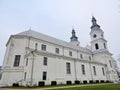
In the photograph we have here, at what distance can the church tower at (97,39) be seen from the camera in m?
39.8

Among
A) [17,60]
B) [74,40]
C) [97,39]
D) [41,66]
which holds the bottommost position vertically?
[41,66]

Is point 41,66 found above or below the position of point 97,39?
below

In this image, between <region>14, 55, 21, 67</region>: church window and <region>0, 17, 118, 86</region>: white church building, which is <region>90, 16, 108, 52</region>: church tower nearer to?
<region>0, 17, 118, 86</region>: white church building

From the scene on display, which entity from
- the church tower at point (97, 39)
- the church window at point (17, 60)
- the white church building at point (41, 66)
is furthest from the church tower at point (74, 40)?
the church window at point (17, 60)

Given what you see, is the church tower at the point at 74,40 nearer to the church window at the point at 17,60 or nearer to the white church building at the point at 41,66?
the white church building at the point at 41,66

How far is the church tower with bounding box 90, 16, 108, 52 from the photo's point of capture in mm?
39791

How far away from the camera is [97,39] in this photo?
133ft

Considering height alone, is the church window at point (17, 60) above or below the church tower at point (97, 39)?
below

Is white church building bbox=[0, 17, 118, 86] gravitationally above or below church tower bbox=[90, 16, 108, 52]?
below

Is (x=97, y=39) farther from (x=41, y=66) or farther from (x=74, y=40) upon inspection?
(x=41, y=66)

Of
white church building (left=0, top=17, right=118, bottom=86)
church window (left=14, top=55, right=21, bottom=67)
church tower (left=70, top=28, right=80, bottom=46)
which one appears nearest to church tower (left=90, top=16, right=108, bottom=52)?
white church building (left=0, top=17, right=118, bottom=86)

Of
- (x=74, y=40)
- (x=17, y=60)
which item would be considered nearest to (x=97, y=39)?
(x=74, y=40)

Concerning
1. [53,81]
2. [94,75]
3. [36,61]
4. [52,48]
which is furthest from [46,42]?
[94,75]

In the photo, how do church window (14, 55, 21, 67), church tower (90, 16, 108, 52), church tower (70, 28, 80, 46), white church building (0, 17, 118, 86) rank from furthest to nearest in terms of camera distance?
church tower (70, 28, 80, 46)
church tower (90, 16, 108, 52)
church window (14, 55, 21, 67)
white church building (0, 17, 118, 86)
